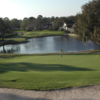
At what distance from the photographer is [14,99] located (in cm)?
562

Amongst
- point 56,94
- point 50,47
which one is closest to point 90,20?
point 50,47

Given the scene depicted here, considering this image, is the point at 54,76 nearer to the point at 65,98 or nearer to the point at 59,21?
the point at 65,98

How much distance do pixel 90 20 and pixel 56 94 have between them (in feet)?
77.2

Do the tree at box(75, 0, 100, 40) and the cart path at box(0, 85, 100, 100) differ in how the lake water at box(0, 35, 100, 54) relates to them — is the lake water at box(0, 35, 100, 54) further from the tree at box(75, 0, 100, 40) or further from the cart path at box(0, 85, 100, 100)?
the cart path at box(0, 85, 100, 100)

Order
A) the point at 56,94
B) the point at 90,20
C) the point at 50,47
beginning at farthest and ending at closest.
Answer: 1. the point at 50,47
2. the point at 90,20
3. the point at 56,94

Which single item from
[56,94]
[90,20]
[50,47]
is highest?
[90,20]

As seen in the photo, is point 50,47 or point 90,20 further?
point 50,47

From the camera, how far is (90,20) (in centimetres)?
2692

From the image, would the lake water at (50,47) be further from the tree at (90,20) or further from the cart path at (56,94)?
the cart path at (56,94)

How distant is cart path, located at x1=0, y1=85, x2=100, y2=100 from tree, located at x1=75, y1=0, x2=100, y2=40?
22.0 meters

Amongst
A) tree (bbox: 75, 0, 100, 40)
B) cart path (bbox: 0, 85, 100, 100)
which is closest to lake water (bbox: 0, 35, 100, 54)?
tree (bbox: 75, 0, 100, 40)

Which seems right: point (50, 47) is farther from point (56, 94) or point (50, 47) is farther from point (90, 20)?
point (56, 94)

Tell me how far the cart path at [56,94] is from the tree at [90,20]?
2203 centimetres

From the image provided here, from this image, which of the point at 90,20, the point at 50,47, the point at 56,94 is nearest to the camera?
the point at 56,94
